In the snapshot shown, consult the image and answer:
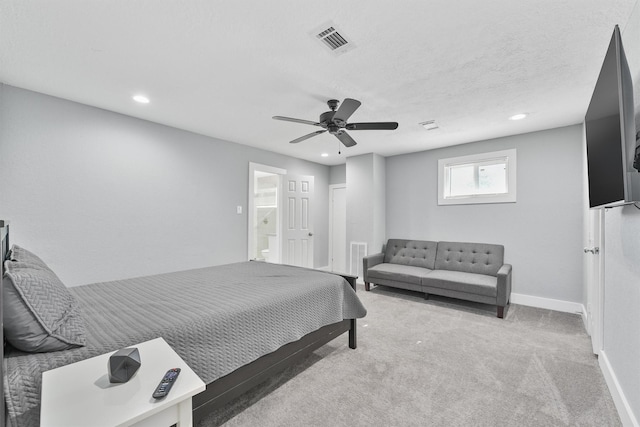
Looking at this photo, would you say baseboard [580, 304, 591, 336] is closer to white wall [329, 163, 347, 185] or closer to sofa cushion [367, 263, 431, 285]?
sofa cushion [367, 263, 431, 285]

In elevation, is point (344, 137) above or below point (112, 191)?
above

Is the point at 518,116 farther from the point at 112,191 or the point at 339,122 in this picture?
the point at 112,191

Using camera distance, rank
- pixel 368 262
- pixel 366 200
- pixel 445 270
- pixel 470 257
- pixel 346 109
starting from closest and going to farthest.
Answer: pixel 346 109 → pixel 470 257 → pixel 445 270 → pixel 368 262 → pixel 366 200

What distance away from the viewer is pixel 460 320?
343 cm

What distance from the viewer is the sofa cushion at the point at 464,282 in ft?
11.7

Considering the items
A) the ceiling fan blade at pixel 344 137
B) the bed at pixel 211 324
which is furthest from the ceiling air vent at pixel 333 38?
the bed at pixel 211 324

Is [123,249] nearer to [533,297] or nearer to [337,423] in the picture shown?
[337,423]

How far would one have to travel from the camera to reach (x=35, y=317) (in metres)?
1.16

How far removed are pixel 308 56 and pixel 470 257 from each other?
3.73 m

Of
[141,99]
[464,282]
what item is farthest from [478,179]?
[141,99]

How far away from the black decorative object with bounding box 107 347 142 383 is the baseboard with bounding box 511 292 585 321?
4.53 metres

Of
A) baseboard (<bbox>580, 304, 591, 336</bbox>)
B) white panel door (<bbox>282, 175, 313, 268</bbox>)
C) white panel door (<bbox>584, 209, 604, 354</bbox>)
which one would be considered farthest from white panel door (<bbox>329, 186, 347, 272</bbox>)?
white panel door (<bbox>584, 209, 604, 354</bbox>)

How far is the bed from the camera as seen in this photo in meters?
1.15

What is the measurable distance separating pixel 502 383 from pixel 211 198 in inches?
154
